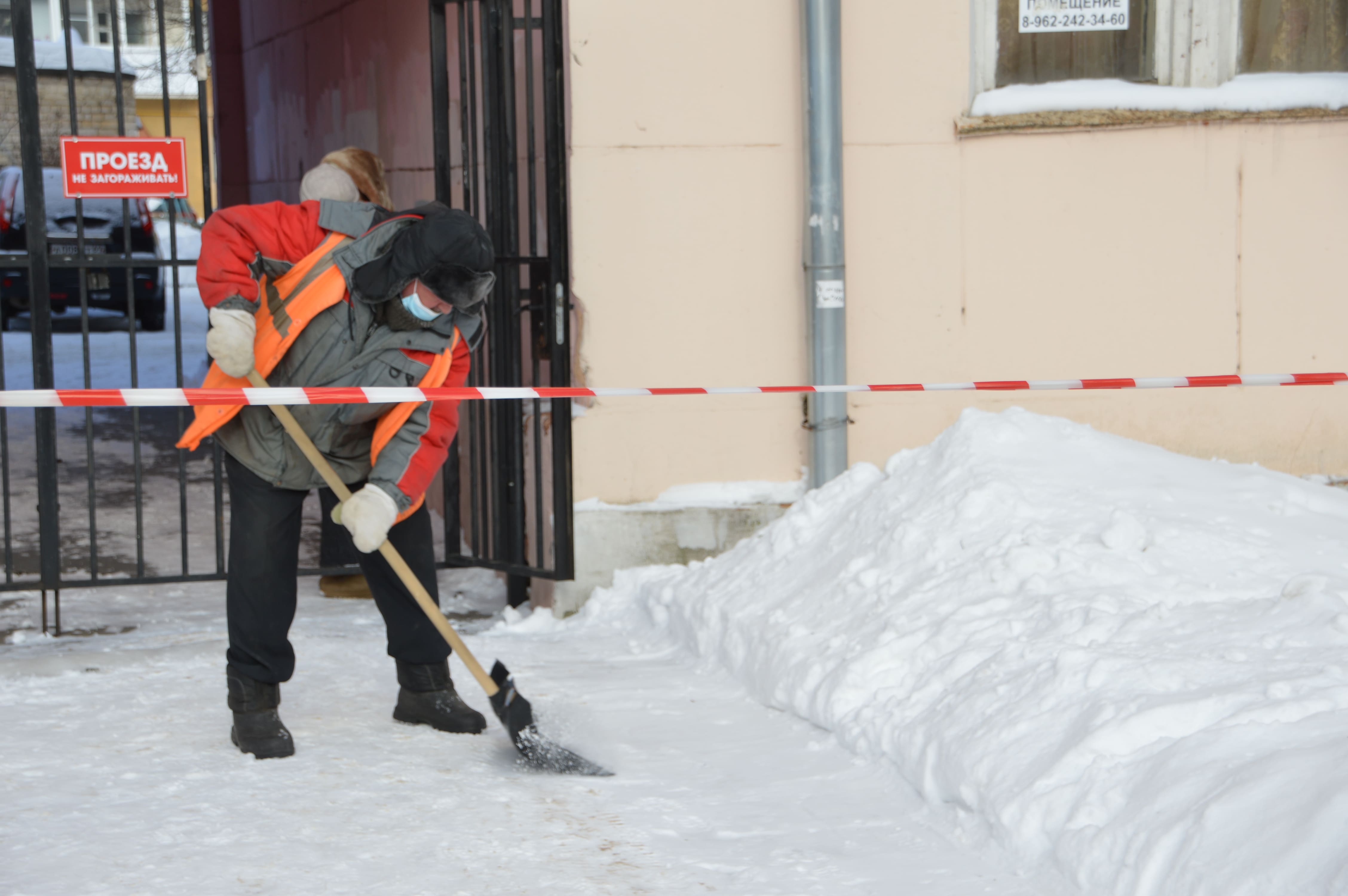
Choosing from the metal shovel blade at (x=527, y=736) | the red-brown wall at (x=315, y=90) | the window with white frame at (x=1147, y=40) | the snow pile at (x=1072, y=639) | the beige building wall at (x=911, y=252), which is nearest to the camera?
the snow pile at (x=1072, y=639)

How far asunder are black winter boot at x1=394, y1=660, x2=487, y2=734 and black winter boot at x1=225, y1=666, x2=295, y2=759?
0.37m

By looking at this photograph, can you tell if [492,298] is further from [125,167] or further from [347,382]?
[347,382]

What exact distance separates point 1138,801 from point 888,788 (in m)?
0.74

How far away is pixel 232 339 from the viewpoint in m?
3.33

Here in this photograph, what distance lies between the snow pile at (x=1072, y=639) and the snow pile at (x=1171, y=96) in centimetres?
127

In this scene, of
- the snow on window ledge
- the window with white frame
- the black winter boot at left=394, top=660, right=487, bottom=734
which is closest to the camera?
the black winter boot at left=394, top=660, right=487, bottom=734

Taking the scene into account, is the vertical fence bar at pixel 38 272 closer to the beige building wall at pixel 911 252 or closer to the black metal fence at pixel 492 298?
the black metal fence at pixel 492 298

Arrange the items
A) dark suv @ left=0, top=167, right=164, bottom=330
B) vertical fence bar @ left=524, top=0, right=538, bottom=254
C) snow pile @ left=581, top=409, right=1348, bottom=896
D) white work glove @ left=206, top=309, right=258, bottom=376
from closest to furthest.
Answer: snow pile @ left=581, top=409, right=1348, bottom=896 → white work glove @ left=206, top=309, right=258, bottom=376 → vertical fence bar @ left=524, top=0, right=538, bottom=254 → dark suv @ left=0, top=167, right=164, bottom=330

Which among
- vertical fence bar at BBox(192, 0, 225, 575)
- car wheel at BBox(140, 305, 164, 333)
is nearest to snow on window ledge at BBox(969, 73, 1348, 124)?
vertical fence bar at BBox(192, 0, 225, 575)

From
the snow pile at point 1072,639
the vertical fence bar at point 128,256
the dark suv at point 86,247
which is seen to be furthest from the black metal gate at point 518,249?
the dark suv at point 86,247

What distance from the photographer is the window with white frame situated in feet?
17.6

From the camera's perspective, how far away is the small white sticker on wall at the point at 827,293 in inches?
200

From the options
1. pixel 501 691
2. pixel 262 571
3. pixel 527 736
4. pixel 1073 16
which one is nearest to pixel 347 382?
pixel 262 571

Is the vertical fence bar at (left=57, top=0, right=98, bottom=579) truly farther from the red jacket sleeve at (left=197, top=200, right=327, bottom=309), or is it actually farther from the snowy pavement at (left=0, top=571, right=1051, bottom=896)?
the red jacket sleeve at (left=197, top=200, right=327, bottom=309)
